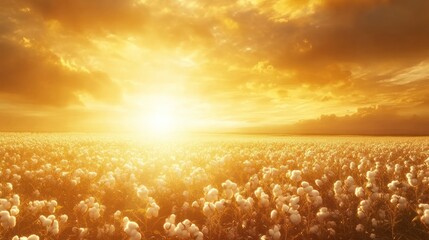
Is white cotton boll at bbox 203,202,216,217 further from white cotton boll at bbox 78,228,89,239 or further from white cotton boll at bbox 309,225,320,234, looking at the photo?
white cotton boll at bbox 78,228,89,239

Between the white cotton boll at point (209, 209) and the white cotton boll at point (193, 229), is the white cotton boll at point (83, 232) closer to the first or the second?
the white cotton boll at point (193, 229)

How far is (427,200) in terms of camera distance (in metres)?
10.1

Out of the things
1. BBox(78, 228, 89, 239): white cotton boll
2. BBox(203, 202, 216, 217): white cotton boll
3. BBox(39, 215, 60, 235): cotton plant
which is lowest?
BBox(78, 228, 89, 239): white cotton boll

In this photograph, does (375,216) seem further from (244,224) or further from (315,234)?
(244,224)

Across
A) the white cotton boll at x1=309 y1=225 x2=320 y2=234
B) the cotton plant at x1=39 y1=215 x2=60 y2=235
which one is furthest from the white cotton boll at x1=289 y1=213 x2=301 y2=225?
the cotton plant at x1=39 y1=215 x2=60 y2=235

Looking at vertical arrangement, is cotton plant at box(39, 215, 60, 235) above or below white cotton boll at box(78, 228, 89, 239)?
above

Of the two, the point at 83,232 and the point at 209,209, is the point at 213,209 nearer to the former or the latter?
the point at 209,209

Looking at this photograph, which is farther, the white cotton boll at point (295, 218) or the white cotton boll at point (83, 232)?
the white cotton boll at point (83, 232)

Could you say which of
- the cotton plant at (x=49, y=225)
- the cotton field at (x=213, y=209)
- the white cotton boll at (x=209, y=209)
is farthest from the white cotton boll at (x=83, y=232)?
the white cotton boll at (x=209, y=209)

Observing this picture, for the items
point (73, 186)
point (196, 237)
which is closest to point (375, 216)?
point (196, 237)

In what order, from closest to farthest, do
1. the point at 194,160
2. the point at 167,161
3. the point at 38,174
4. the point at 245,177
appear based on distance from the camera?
1. the point at 38,174
2. the point at 245,177
3. the point at 167,161
4. the point at 194,160

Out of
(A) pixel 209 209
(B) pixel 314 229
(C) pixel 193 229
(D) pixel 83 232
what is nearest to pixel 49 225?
(D) pixel 83 232

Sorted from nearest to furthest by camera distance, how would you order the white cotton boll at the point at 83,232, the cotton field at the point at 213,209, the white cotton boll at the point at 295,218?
the white cotton boll at the point at 295,218 < the white cotton boll at the point at 83,232 < the cotton field at the point at 213,209

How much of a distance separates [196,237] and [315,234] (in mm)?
2671
